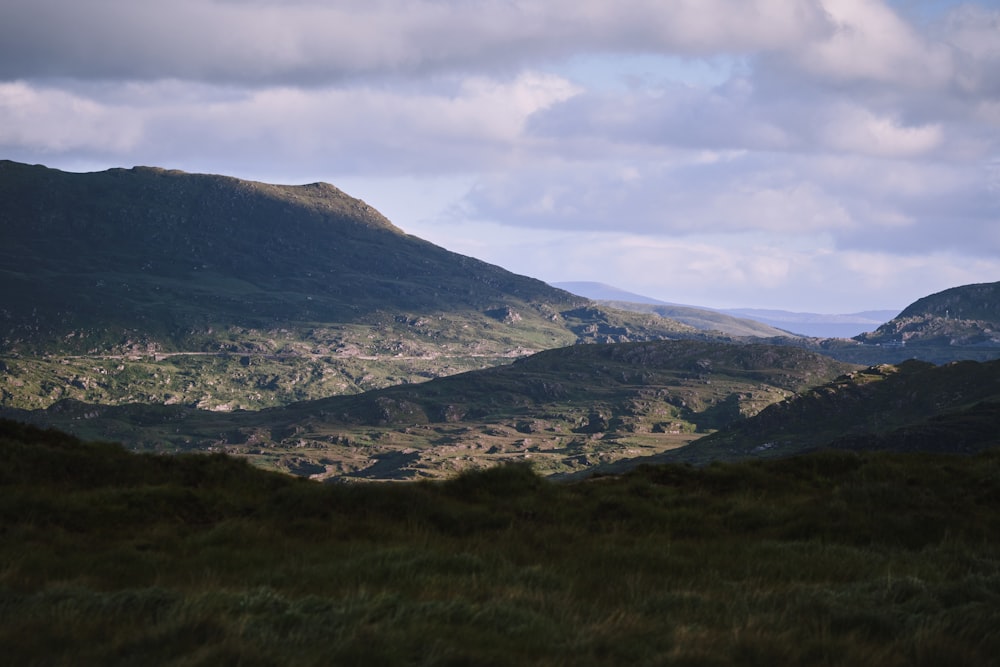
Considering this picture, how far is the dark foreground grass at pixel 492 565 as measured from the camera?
11727 mm

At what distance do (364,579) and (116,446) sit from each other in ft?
51.6

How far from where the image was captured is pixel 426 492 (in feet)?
75.0

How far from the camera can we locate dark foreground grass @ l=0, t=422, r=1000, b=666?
1173 centimetres

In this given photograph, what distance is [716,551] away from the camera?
18516 millimetres

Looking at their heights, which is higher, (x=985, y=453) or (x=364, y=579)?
(x=985, y=453)

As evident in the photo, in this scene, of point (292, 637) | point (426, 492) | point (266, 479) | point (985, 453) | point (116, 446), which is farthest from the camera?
point (985, 453)

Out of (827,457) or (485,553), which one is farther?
(827,457)

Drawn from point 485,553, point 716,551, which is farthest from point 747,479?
point 485,553

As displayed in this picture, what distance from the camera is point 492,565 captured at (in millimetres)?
16531

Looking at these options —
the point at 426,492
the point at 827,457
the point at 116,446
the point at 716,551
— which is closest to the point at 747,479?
the point at 827,457

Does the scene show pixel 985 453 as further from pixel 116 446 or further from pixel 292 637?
pixel 116 446

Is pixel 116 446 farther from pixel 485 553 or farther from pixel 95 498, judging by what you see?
pixel 485 553

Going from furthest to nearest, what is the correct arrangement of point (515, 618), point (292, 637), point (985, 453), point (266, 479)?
point (985, 453)
point (266, 479)
point (515, 618)
point (292, 637)

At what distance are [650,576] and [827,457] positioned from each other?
589 inches
